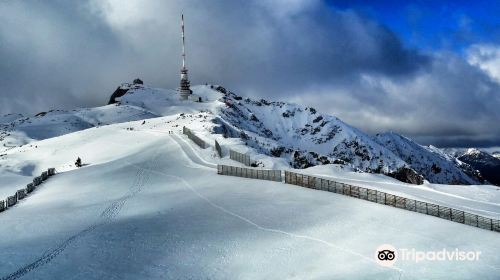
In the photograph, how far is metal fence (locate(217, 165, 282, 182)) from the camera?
57.3 metres

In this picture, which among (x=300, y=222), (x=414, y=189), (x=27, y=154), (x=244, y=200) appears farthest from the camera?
(x=27, y=154)

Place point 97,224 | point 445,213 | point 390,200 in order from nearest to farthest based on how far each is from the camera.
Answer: point 445,213 → point 97,224 → point 390,200

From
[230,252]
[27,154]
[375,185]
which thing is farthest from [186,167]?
[27,154]

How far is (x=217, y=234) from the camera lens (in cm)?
3900

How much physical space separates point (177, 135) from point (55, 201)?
51393 mm

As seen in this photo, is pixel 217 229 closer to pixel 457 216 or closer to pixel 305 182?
pixel 305 182

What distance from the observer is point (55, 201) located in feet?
170

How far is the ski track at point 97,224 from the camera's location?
31.7 metres

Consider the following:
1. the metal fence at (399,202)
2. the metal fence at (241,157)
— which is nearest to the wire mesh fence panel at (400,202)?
the metal fence at (399,202)

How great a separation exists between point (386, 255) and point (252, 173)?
28432mm

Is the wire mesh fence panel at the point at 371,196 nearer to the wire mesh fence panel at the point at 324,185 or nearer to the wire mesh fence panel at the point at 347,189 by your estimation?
the wire mesh fence panel at the point at 347,189

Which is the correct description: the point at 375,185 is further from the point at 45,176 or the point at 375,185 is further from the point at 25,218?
the point at 45,176

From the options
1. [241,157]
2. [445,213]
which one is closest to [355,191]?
[445,213]

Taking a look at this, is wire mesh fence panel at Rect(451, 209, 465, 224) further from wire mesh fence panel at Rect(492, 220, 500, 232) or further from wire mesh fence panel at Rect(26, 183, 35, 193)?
wire mesh fence panel at Rect(26, 183, 35, 193)
